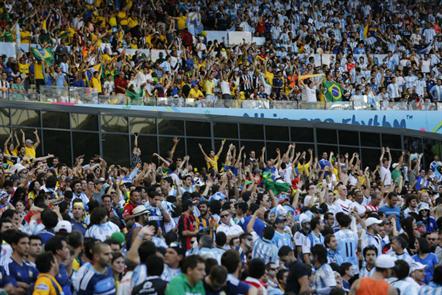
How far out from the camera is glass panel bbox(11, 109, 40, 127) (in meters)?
28.2

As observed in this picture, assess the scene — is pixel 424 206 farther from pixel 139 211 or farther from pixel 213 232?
pixel 139 211

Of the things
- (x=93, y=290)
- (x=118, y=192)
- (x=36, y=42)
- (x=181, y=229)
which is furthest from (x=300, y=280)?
(x=36, y=42)

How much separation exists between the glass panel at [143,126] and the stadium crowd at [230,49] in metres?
0.65

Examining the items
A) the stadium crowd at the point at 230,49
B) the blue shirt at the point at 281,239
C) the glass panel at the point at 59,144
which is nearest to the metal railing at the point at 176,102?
the stadium crowd at the point at 230,49

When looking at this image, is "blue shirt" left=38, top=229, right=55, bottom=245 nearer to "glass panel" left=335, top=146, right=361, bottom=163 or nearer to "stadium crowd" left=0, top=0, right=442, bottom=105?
"stadium crowd" left=0, top=0, right=442, bottom=105

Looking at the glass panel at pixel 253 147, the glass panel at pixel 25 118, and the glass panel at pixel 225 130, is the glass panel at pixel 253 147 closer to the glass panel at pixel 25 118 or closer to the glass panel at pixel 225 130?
the glass panel at pixel 225 130

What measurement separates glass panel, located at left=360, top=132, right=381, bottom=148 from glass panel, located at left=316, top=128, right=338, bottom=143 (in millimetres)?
982

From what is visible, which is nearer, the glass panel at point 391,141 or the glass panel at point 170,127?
the glass panel at point 170,127

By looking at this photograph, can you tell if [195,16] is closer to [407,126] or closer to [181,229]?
[407,126]

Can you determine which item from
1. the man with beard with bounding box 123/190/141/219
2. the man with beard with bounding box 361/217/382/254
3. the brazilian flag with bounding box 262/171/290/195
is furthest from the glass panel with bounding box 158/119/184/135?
the man with beard with bounding box 361/217/382/254

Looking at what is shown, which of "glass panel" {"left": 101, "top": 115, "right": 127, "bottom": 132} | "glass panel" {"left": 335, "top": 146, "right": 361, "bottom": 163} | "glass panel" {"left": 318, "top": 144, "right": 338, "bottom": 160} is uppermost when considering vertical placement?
"glass panel" {"left": 101, "top": 115, "right": 127, "bottom": 132}

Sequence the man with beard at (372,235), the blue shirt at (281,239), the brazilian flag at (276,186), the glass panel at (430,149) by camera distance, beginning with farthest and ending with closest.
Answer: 1. the glass panel at (430,149)
2. the brazilian flag at (276,186)
3. the man with beard at (372,235)
4. the blue shirt at (281,239)

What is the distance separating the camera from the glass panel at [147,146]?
30.4 meters

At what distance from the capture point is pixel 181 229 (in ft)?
52.3
